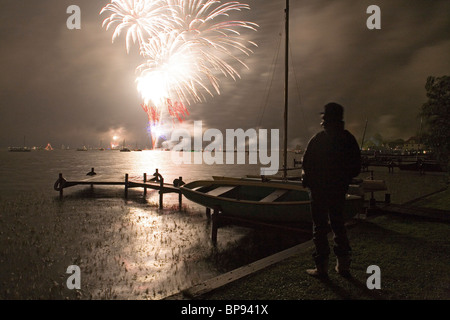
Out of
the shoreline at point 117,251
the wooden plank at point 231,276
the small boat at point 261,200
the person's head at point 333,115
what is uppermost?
the person's head at point 333,115

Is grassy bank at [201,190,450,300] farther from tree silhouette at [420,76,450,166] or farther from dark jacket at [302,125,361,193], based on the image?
tree silhouette at [420,76,450,166]

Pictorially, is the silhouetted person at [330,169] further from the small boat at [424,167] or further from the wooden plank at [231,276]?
the small boat at [424,167]

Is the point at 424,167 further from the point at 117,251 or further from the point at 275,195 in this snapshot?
the point at 117,251

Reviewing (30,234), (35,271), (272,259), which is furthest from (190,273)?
(30,234)

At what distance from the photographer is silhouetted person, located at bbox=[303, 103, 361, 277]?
4.84 metres

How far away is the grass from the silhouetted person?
710 millimetres

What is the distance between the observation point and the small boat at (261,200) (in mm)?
9750

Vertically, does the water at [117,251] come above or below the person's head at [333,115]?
below

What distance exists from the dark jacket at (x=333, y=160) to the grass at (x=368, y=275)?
1774 millimetres

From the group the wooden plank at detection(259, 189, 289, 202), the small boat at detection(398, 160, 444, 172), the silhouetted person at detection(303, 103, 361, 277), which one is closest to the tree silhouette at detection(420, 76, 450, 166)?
the wooden plank at detection(259, 189, 289, 202)

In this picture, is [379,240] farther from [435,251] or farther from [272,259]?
[272,259]

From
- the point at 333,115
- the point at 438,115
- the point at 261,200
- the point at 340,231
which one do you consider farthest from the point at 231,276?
the point at 438,115

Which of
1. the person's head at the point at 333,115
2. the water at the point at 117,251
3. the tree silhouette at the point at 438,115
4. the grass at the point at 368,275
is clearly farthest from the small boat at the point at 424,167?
the person's head at the point at 333,115

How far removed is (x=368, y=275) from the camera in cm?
529
